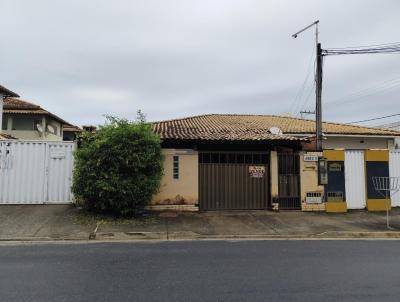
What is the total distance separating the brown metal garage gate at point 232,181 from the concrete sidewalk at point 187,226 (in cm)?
70

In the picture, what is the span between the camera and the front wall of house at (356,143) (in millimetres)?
19844

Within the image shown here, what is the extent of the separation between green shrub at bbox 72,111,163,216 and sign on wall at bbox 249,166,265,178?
3.80 m

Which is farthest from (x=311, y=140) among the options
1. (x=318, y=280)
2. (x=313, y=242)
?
(x=318, y=280)

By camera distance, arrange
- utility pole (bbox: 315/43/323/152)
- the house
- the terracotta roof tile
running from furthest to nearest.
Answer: the terracotta roof tile, utility pole (bbox: 315/43/323/152), the house

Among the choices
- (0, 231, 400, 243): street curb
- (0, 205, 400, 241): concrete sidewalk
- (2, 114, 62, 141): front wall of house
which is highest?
(2, 114, 62, 141): front wall of house

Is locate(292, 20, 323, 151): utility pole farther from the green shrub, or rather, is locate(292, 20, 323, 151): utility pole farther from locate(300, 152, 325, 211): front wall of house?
the green shrub

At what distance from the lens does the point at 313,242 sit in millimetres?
8891

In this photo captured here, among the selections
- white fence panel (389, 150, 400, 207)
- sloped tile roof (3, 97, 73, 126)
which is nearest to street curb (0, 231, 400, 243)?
white fence panel (389, 150, 400, 207)

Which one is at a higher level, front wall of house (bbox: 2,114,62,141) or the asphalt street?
front wall of house (bbox: 2,114,62,141)

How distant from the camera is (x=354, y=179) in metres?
14.0

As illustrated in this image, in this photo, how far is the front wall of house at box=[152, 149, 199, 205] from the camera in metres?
12.9

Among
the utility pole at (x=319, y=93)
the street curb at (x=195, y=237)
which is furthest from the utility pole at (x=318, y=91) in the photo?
the street curb at (x=195, y=237)

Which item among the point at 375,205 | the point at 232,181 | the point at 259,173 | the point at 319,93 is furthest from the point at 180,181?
the point at 375,205

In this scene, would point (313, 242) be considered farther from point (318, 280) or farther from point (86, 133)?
point (86, 133)
